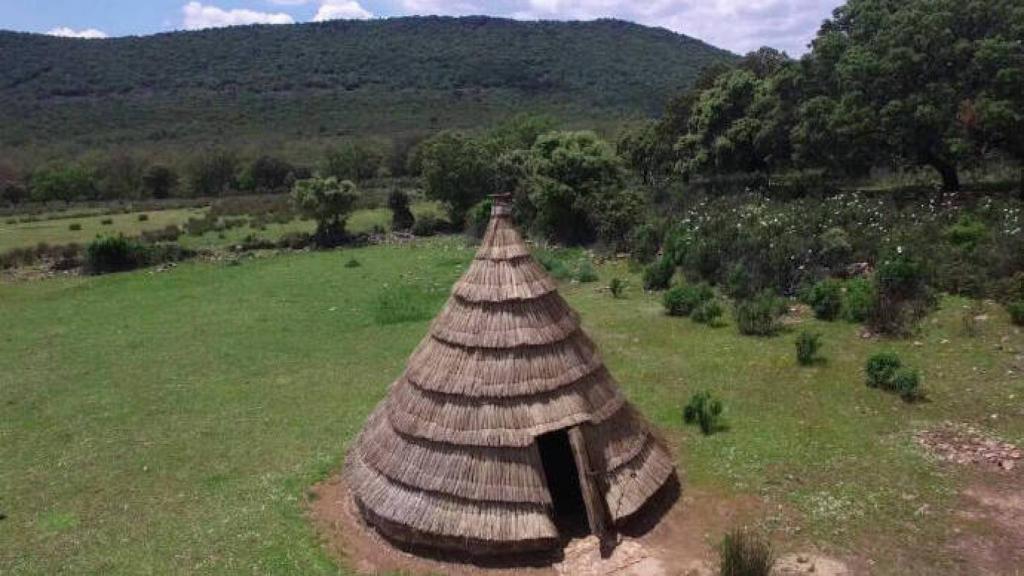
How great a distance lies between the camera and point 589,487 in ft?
36.2

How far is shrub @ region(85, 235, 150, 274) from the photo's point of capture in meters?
37.6

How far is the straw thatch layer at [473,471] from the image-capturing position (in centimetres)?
1091

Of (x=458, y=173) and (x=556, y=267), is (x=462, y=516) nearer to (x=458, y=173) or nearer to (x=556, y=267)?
(x=556, y=267)

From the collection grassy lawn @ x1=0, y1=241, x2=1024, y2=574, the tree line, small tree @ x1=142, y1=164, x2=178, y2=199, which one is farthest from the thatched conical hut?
small tree @ x1=142, y1=164, x2=178, y2=199

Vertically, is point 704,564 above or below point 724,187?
below

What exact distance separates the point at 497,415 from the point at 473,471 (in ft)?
2.95

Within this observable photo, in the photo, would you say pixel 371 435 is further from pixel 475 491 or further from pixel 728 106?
pixel 728 106

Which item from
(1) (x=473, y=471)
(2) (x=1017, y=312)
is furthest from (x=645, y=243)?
(1) (x=473, y=471)

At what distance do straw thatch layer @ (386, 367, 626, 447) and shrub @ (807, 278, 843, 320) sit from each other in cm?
1191

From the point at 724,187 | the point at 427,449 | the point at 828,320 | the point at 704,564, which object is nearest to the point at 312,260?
the point at 724,187

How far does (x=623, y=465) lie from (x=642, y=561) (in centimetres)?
155

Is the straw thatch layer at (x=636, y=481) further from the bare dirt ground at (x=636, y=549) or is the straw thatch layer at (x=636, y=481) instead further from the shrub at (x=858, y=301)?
the shrub at (x=858, y=301)

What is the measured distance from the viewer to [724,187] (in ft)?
125

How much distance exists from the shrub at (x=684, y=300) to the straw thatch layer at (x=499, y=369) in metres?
11.7
